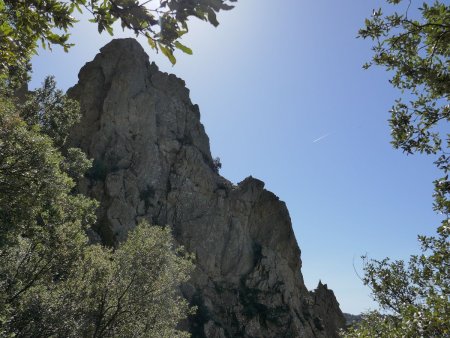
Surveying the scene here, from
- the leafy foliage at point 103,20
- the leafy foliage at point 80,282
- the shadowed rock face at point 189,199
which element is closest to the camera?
the leafy foliage at point 103,20

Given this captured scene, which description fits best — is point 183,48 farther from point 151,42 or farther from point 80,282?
point 80,282

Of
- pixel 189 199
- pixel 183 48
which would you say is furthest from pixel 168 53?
pixel 189 199

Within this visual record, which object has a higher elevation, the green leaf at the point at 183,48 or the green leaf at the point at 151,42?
the green leaf at the point at 151,42

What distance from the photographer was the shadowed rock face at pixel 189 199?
62219mm

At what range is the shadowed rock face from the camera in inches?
2450

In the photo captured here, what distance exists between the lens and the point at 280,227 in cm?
8356

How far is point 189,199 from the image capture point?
70.3 metres

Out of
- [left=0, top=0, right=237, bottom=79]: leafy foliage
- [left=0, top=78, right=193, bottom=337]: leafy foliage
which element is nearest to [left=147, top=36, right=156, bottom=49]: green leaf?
[left=0, top=0, right=237, bottom=79]: leafy foliage

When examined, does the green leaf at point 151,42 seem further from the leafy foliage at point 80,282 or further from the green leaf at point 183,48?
the leafy foliage at point 80,282

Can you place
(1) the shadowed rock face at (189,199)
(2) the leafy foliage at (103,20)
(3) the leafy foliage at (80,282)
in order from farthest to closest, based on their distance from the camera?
(1) the shadowed rock face at (189,199)
(3) the leafy foliage at (80,282)
(2) the leafy foliage at (103,20)

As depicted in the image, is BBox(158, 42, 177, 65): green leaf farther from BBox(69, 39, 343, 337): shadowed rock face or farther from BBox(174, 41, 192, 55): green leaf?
BBox(69, 39, 343, 337): shadowed rock face

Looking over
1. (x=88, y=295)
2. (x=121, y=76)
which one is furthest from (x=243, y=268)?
(x=88, y=295)

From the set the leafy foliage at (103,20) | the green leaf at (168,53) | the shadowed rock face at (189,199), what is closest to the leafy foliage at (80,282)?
the leafy foliage at (103,20)

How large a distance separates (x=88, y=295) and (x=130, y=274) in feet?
10.2
